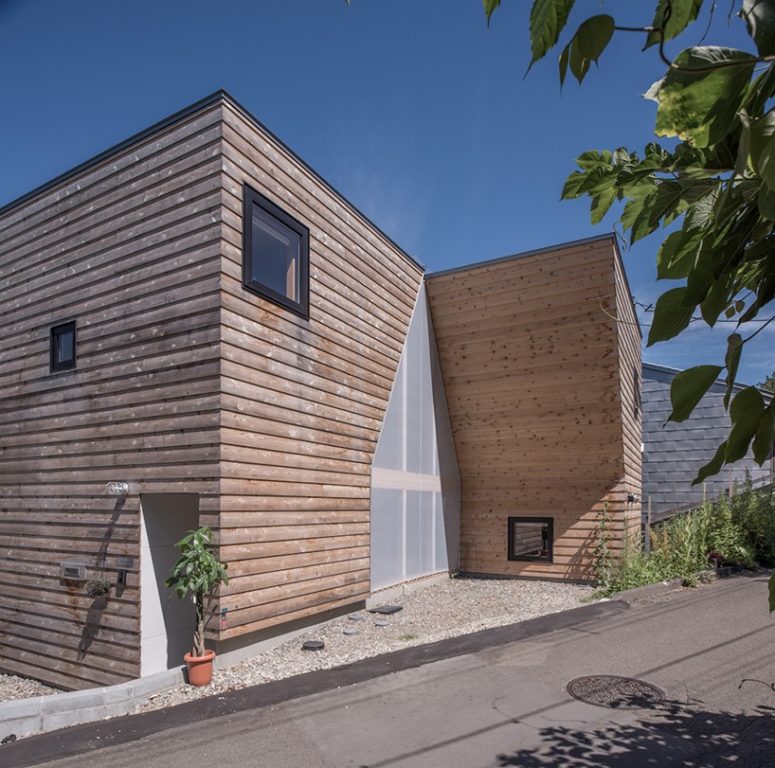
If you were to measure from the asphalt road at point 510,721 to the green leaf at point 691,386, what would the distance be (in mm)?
4179

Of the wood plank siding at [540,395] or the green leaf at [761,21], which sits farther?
the wood plank siding at [540,395]

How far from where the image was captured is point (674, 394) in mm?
802

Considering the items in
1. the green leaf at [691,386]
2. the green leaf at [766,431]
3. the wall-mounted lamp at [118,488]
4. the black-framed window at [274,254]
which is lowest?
the wall-mounted lamp at [118,488]

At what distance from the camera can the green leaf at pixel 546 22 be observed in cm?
72

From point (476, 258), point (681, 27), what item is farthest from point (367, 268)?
point (681, 27)

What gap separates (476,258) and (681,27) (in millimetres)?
9941

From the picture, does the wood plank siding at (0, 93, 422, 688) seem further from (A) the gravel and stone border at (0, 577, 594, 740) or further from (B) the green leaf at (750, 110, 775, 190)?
(B) the green leaf at (750, 110, 775, 190)

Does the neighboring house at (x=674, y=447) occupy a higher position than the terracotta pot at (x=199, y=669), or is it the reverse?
the neighboring house at (x=674, y=447)

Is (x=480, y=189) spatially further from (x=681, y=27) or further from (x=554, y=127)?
(x=681, y=27)

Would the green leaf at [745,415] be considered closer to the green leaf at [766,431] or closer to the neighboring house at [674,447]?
the green leaf at [766,431]

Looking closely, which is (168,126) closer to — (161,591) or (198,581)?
(198,581)

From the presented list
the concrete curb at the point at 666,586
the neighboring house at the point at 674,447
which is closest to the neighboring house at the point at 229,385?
the concrete curb at the point at 666,586

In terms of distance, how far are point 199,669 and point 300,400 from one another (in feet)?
10.7

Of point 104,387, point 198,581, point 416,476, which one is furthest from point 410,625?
point 104,387
